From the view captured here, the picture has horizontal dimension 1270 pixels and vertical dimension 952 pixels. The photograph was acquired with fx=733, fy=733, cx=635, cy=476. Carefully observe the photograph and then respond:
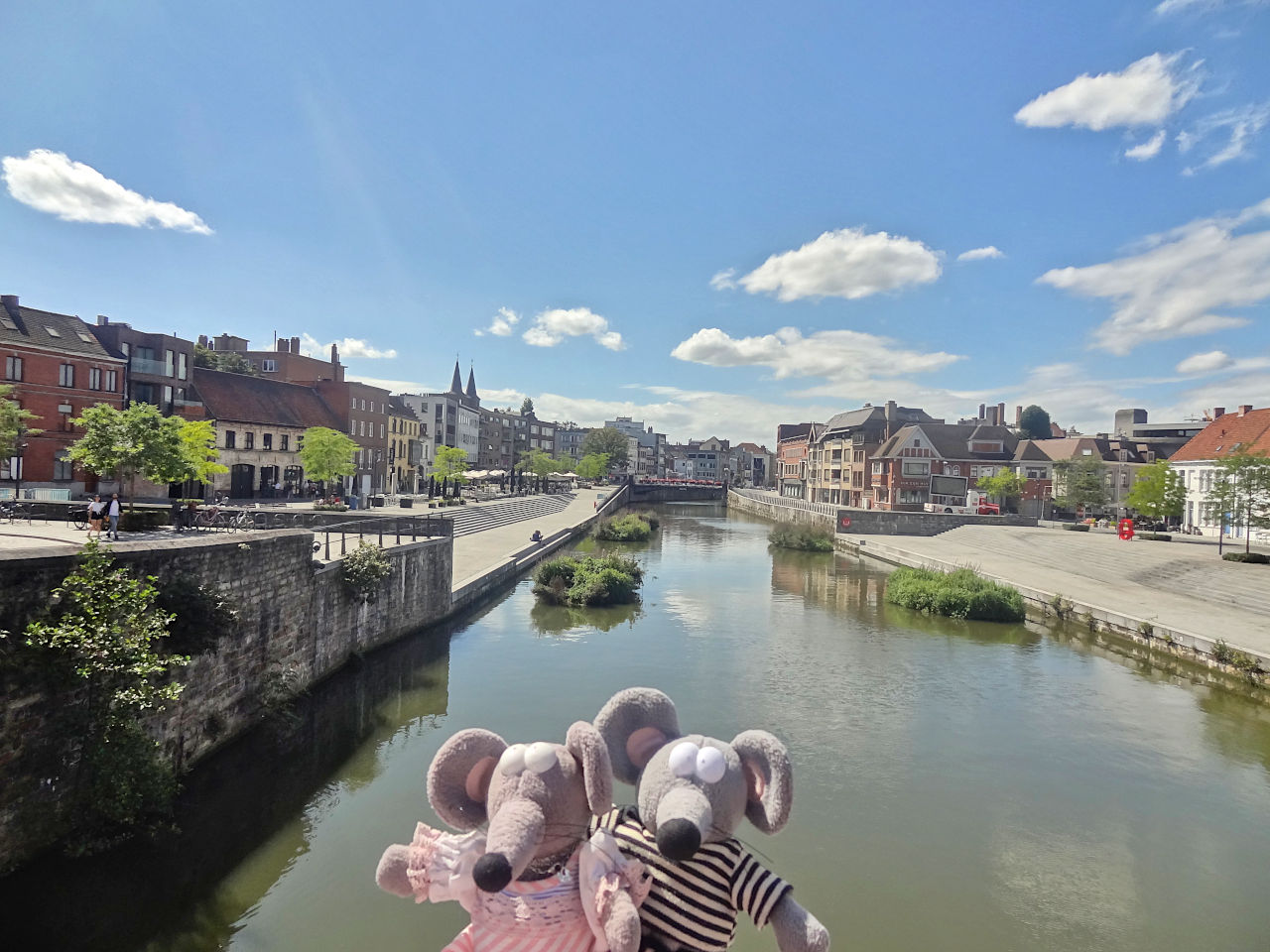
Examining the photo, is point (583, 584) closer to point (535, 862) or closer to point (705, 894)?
point (535, 862)

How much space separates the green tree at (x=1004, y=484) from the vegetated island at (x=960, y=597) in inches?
1499

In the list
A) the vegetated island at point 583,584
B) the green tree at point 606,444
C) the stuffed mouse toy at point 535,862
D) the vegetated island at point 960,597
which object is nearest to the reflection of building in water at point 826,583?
the vegetated island at point 960,597

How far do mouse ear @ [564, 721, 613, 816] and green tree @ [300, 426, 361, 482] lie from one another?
124 feet

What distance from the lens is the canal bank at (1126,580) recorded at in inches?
810

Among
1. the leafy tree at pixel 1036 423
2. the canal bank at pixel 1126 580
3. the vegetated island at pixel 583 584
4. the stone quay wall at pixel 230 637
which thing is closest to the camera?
the stone quay wall at pixel 230 637

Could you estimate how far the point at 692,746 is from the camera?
12.0 feet

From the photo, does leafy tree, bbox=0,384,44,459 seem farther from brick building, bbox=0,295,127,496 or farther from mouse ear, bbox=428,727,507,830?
mouse ear, bbox=428,727,507,830

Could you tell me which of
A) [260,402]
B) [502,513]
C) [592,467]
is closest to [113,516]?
[260,402]

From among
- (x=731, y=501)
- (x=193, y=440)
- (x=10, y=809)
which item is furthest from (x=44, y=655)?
(x=731, y=501)

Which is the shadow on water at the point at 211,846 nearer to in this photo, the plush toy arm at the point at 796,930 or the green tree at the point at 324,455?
the plush toy arm at the point at 796,930

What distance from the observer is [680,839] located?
3.28 metres

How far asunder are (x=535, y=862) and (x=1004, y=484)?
6654cm

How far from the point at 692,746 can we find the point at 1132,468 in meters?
81.6

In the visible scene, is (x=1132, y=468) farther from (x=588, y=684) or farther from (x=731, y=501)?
(x=588, y=684)
